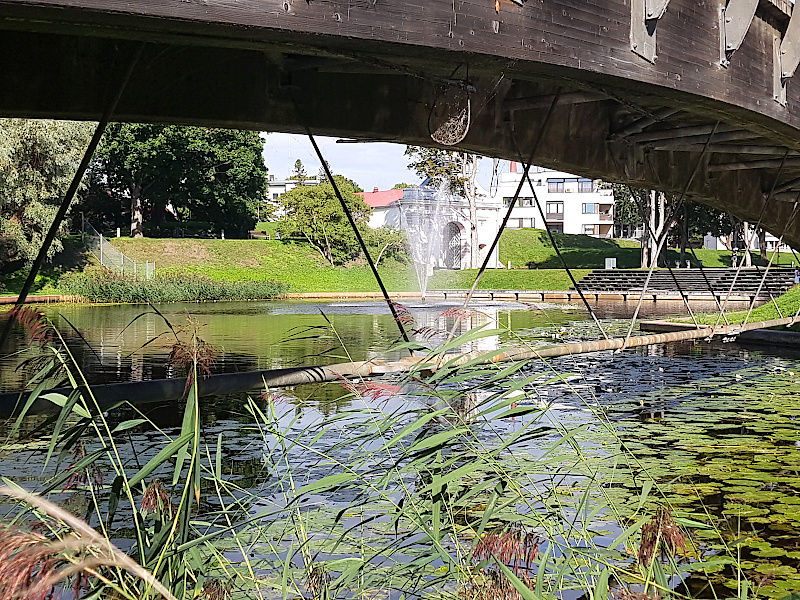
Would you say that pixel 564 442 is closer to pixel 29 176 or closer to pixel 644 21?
pixel 644 21

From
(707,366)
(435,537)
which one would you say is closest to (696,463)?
(435,537)

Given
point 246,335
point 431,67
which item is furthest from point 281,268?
point 431,67

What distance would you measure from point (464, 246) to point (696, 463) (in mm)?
53152

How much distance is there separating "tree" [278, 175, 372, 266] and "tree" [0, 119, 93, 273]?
17.7m

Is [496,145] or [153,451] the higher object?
[496,145]

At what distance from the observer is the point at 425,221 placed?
6200cm

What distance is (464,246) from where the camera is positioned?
60.4 metres

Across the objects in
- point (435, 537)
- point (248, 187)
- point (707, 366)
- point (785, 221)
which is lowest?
point (707, 366)

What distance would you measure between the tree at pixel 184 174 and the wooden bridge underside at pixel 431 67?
4604cm

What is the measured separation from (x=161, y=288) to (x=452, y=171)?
22820mm

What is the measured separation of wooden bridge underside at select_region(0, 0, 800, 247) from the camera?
3.41m

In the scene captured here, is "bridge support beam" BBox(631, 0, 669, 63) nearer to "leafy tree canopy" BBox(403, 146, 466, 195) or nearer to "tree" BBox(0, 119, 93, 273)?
"tree" BBox(0, 119, 93, 273)

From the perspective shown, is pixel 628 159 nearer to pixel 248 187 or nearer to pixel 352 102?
pixel 352 102

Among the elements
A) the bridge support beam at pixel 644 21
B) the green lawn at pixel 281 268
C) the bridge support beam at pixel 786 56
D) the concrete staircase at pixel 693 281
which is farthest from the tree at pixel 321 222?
the bridge support beam at pixel 644 21
